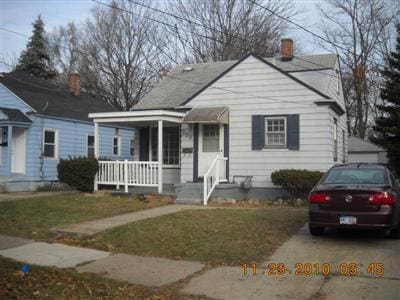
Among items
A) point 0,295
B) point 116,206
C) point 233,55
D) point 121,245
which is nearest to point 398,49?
point 233,55

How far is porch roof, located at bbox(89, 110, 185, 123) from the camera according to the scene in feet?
59.6

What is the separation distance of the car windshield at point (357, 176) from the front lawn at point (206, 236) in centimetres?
152

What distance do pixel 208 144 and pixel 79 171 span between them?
191 inches

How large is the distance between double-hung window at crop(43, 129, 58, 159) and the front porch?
17.0 ft

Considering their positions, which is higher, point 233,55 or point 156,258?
point 233,55

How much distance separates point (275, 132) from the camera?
18188 millimetres

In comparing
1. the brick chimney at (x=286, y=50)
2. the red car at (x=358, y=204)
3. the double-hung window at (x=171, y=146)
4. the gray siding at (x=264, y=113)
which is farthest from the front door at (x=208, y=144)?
the red car at (x=358, y=204)

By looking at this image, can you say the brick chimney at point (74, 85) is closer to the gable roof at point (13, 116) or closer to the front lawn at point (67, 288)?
the gable roof at point (13, 116)

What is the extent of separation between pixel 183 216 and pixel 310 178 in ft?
17.5

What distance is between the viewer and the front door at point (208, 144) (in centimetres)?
1902

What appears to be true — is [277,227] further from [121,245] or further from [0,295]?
[0,295]

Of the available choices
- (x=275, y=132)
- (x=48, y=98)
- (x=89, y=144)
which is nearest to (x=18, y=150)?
(x=48, y=98)

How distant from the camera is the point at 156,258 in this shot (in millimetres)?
8992

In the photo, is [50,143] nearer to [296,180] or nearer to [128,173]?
[128,173]
